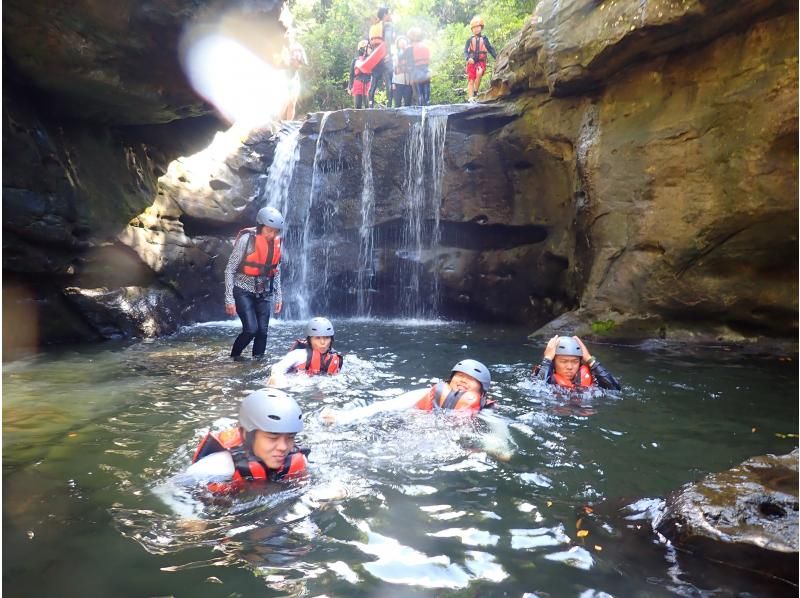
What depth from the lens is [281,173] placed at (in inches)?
581

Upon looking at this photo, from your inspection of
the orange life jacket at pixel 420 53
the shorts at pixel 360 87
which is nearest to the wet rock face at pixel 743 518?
the orange life jacket at pixel 420 53

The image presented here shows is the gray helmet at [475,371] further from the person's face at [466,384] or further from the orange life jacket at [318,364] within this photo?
the orange life jacket at [318,364]

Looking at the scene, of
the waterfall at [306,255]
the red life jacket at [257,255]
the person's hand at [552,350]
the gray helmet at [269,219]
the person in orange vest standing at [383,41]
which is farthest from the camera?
the person in orange vest standing at [383,41]

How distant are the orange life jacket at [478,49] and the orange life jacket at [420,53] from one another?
150 centimetres

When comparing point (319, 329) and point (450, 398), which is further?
point (319, 329)

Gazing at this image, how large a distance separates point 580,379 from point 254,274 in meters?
4.45


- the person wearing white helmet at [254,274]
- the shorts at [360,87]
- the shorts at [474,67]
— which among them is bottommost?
the person wearing white helmet at [254,274]

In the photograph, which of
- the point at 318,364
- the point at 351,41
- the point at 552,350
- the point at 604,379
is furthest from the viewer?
the point at 351,41

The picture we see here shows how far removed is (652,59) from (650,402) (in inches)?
256

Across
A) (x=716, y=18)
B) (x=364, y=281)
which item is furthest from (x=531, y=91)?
(x=364, y=281)

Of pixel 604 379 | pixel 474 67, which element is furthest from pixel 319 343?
pixel 474 67

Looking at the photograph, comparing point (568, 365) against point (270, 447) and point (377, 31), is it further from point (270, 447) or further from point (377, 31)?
point (377, 31)

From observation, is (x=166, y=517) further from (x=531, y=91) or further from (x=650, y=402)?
(x=531, y=91)

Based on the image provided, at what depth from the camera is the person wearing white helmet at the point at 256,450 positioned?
3.63 metres
